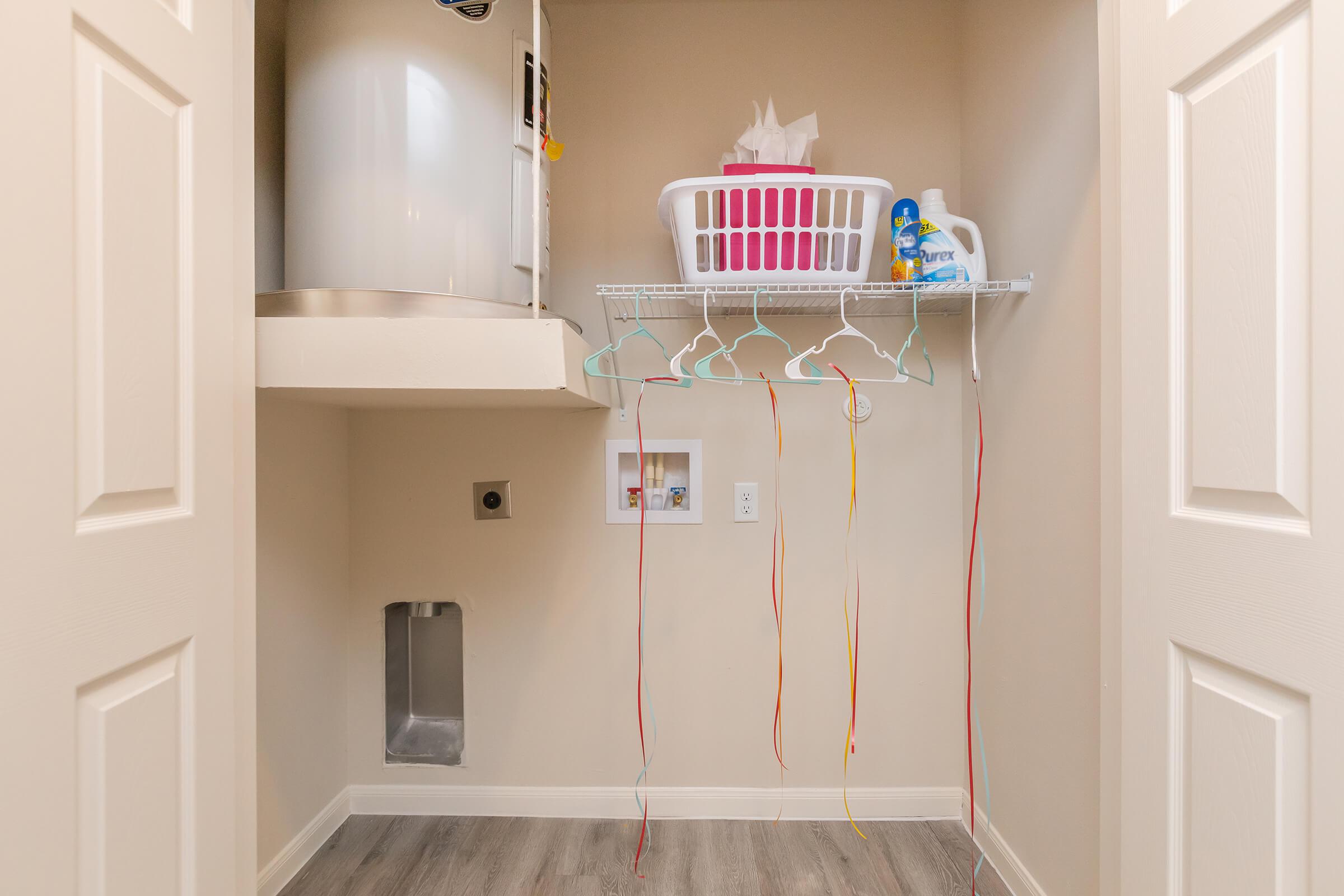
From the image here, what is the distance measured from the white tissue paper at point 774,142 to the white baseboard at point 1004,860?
158cm

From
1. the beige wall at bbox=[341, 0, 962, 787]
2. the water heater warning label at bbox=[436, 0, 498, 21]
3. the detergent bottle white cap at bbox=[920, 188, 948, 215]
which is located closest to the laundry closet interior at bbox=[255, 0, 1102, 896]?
the beige wall at bbox=[341, 0, 962, 787]

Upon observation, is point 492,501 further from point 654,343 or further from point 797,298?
point 797,298

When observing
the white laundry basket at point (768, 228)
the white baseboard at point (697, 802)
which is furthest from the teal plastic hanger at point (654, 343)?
the white baseboard at point (697, 802)

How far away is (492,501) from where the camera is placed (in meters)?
1.84

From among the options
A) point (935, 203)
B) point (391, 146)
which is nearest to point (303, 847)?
point (391, 146)

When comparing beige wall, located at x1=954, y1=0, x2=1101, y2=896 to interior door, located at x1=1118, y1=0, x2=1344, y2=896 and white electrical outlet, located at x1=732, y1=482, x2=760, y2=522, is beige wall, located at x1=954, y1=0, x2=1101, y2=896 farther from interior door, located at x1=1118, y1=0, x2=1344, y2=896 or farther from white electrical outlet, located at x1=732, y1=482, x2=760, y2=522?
white electrical outlet, located at x1=732, y1=482, x2=760, y2=522

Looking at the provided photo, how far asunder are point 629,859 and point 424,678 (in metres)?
0.74

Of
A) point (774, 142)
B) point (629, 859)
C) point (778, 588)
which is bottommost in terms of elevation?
point (629, 859)

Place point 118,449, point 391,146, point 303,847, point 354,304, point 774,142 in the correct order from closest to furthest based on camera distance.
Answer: point 118,449 < point 354,304 < point 391,146 < point 774,142 < point 303,847

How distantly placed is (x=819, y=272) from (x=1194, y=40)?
731 mm

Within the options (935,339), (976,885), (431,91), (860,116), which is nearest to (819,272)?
(935,339)

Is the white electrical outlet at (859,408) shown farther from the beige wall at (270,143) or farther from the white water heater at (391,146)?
the beige wall at (270,143)

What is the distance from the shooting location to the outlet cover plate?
1832mm

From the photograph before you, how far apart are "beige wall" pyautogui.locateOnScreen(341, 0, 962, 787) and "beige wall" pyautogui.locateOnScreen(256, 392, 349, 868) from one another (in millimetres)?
165
